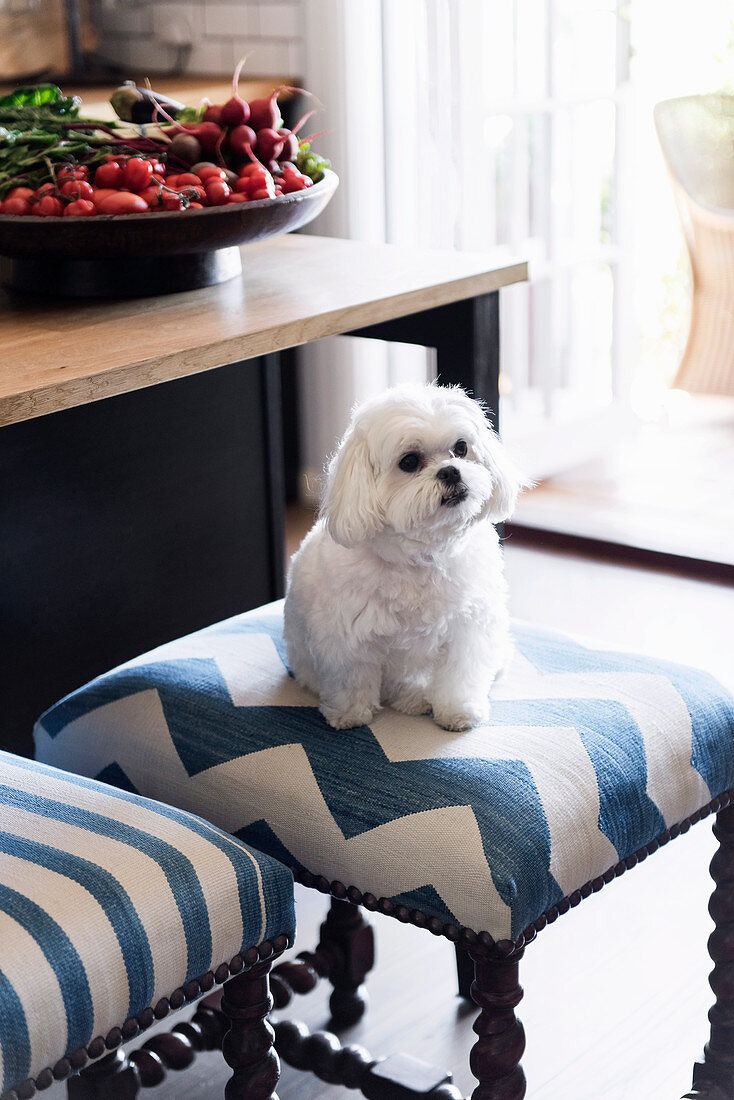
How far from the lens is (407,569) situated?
1.33 m

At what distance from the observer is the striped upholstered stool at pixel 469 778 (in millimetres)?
1176

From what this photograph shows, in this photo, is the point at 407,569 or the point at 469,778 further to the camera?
the point at 407,569

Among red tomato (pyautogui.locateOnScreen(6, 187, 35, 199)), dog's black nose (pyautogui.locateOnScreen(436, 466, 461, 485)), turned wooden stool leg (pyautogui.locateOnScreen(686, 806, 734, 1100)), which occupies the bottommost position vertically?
turned wooden stool leg (pyautogui.locateOnScreen(686, 806, 734, 1100))

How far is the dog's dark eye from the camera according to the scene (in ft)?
4.14

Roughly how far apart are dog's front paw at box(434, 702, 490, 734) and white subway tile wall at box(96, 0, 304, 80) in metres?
2.84

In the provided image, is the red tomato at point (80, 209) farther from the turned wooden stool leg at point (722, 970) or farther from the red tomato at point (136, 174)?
the turned wooden stool leg at point (722, 970)

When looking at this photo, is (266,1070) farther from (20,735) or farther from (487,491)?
(20,735)

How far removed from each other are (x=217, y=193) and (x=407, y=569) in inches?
18.5

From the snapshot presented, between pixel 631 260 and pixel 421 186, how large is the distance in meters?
0.79

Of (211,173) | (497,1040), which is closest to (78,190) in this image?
(211,173)

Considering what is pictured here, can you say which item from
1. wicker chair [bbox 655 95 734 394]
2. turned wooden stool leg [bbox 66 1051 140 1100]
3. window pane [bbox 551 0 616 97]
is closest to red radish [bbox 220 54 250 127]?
turned wooden stool leg [bbox 66 1051 140 1100]

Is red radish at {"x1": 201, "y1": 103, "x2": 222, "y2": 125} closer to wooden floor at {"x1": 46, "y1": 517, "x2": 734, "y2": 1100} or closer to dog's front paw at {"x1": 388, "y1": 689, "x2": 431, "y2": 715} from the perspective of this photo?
dog's front paw at {"x1": 388, "y1": 689, "x2": 431, "y2": 715}

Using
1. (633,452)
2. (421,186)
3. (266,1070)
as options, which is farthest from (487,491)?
(633,452)

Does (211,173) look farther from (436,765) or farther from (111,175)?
(436,765)
